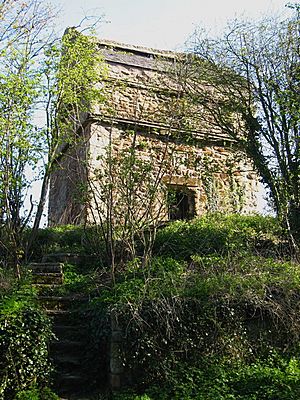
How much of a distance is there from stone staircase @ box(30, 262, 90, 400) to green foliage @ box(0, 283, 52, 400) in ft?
0.85

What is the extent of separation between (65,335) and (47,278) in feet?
5.04

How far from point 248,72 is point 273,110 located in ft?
3.50

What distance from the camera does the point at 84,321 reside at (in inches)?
287

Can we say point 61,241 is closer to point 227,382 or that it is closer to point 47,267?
point 47,267

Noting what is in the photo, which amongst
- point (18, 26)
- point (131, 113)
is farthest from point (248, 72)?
Result: point (18, 26)

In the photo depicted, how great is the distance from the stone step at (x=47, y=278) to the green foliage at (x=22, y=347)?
1.95m

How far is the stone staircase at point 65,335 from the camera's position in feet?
20.9

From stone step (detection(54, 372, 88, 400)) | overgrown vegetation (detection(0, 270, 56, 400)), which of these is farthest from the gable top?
stone step (detection(54, 372, 88, 400))

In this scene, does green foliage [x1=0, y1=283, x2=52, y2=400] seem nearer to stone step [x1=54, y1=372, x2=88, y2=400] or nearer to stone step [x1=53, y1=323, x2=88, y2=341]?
stone step [x1=54, y1=372, x2=88, y2=400]

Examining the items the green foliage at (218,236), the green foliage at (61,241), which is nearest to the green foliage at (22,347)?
the green foliage at (61,241)

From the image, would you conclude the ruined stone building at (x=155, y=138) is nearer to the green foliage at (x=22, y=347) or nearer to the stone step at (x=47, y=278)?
the stone step at (x=47, y=278)

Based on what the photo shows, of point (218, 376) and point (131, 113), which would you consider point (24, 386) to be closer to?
point (218, 376)

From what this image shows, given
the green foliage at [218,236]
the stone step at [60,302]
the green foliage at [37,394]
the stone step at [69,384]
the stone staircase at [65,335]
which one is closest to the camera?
the green foliage at [37,394]

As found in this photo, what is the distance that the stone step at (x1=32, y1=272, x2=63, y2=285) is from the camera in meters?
8.39
